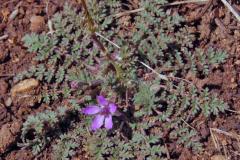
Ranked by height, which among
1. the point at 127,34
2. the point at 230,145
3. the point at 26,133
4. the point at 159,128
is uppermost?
the point at 127,34

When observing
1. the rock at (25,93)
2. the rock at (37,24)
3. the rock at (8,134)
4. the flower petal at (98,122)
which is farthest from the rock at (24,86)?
the flower petal at (98,122)

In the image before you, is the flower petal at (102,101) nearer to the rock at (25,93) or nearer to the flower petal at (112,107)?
the flower petal at (112,107)

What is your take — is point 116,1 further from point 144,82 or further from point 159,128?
point 159,128

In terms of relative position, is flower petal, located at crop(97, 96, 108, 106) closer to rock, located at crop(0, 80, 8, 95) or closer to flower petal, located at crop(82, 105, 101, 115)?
flower petal, located at crop(82, 105, 101, 115)

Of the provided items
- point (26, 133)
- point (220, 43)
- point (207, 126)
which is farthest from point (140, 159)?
point (220, 43)

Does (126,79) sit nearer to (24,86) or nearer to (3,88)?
(24,86)

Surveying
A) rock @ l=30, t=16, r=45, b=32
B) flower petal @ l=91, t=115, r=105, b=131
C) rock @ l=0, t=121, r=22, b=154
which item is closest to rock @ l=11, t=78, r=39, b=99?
rock @ l=0, t=121, r=22, b=154


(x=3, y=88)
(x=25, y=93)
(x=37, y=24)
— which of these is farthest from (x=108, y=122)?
(x=37, y=24)
